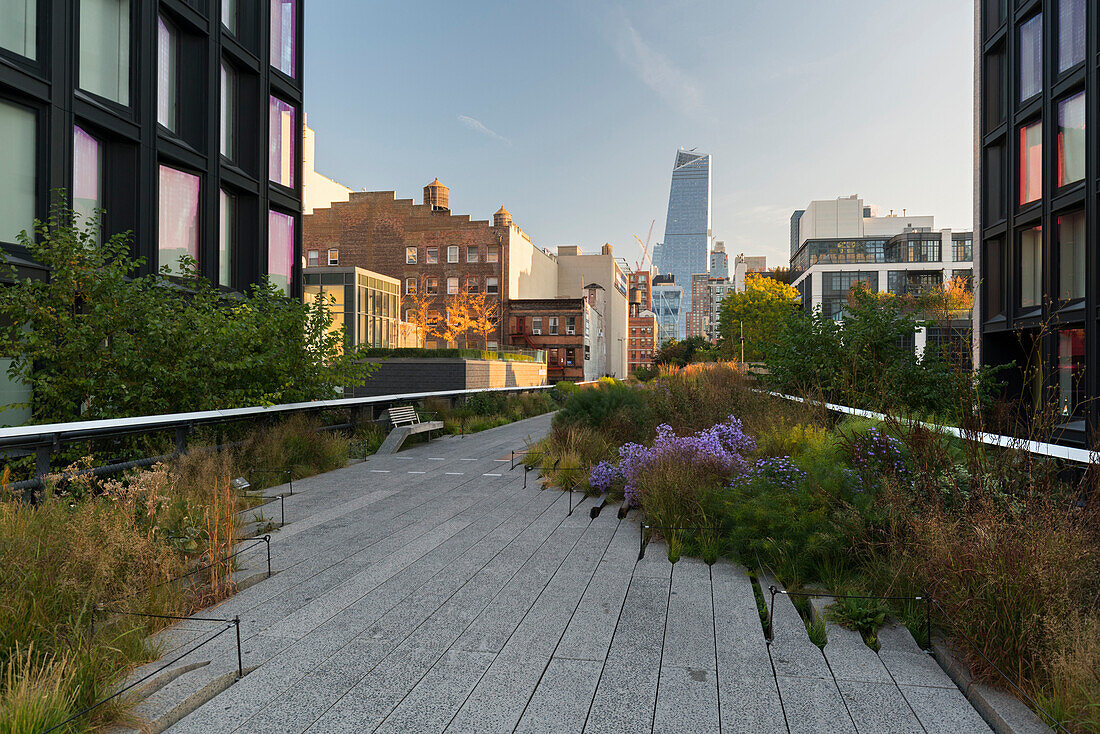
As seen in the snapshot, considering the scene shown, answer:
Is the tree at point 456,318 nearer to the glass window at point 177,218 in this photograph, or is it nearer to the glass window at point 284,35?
the glass window at point 284,35

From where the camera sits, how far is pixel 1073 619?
9.20 feet

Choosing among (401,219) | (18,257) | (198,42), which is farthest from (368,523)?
(401,219)

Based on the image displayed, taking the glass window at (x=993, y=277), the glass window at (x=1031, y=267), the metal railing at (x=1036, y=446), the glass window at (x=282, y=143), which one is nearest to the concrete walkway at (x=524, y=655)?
the metal railing at (x=1036, y=446)

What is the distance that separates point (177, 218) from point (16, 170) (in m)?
3.75

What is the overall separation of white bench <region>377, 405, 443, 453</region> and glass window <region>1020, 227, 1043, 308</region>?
18257 millimetres

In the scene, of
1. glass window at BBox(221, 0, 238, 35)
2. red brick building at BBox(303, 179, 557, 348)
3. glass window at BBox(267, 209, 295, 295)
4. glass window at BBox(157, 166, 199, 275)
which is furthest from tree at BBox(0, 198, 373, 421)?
red brick building at BBox(303, 179, 557, 348)

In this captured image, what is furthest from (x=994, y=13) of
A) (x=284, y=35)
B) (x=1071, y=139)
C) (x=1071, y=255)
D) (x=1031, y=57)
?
(x=284, y=35)

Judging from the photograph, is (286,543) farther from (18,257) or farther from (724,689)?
(18,257)

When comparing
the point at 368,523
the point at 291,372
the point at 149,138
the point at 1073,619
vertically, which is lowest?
the point at 368,523

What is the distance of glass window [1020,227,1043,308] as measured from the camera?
18.4 metres

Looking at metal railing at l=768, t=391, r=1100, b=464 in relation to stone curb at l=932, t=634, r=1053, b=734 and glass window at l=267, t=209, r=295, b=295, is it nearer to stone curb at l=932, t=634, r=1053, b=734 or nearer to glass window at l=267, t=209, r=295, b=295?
stone curb at l=932, t=634, r=1053, b=734

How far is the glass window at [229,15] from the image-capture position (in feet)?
48.7

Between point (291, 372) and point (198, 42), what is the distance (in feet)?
29.9

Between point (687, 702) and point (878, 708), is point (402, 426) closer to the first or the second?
point (687, 702)
